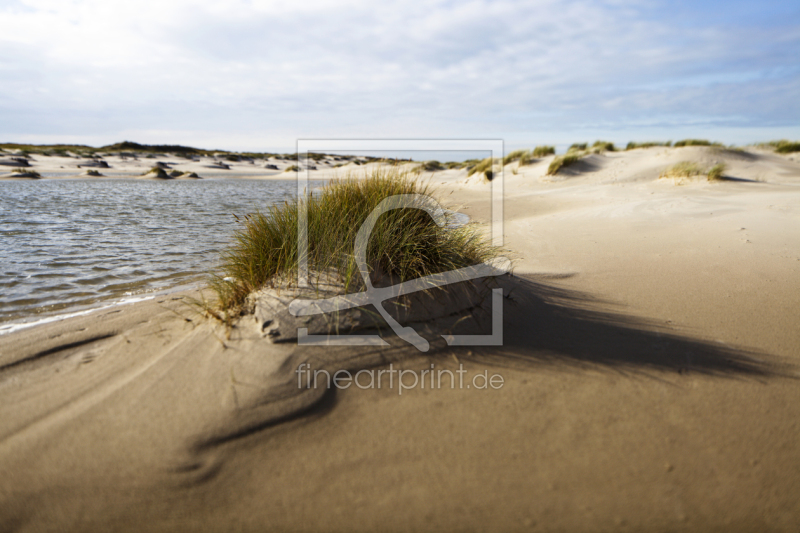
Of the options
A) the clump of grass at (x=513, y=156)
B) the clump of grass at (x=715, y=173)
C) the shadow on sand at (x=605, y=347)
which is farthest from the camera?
the clump of grass at (x=513, y=156)

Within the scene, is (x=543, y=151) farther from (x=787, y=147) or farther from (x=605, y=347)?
(x=605, y=347)

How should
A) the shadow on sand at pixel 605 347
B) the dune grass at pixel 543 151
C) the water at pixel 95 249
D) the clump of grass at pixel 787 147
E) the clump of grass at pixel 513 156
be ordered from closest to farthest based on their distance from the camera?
the shadow on sand at pixel 605 347 → the water at pixel 95 249 → the dune grass at pixel 543 151 → the clump of grass at pixel 513 156 → the clump of grass at pixel 787 147

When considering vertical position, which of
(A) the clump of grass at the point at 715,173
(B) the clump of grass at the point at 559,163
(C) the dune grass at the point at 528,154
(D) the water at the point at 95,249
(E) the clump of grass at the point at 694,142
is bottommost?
(D) the water at the point at 95,249

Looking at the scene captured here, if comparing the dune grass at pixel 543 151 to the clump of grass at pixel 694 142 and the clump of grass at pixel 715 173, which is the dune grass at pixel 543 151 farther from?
the clump of grass at pixel 715 173

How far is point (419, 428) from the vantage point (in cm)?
195

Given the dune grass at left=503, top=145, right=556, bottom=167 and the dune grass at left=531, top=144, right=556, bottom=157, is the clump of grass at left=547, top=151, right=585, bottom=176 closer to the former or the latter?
the dune grass at left=503, top=145, right=556, bottom=167

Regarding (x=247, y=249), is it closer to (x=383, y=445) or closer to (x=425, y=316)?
(x=425, y=316)

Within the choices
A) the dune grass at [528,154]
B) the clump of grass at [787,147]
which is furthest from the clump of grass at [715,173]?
the clump of grass at [787,147]

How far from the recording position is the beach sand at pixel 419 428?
1541mm

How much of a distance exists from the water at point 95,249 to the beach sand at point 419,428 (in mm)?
1003

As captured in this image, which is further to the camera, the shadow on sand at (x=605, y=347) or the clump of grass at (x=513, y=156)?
the clump of grass at (x=513, y=156)

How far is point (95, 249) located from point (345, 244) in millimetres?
4405

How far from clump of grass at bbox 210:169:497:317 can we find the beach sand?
17.4 inches

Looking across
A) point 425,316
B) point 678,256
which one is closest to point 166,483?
point 425,316
